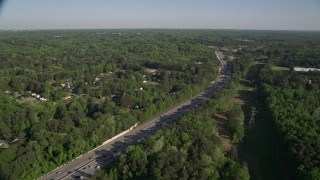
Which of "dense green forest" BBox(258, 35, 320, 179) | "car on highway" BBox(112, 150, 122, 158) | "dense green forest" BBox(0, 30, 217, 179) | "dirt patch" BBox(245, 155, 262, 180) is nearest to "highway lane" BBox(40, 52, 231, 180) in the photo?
"car on highway" BBox(112, 150, 122, 158)

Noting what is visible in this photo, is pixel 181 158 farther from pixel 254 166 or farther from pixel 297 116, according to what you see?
pixel 297 116

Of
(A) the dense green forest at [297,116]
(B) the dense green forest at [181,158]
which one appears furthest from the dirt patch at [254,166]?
(A) the dense green forest at [297,116]

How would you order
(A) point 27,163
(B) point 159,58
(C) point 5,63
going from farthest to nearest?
1. (B) point 159,58
2. (C) point 5,63
3. (A) point 27,163

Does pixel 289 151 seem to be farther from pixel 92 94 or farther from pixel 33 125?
pixel 92 94

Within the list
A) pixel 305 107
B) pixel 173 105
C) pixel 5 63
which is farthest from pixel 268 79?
pixel 5 63

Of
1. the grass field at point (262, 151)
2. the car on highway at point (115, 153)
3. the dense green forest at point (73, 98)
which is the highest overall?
the dense green forest at point (73, 98)

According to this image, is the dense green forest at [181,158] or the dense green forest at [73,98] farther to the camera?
the dense green forest at [73,98]

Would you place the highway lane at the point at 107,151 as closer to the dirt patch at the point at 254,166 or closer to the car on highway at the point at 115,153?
the car on highway at the point at 115,153

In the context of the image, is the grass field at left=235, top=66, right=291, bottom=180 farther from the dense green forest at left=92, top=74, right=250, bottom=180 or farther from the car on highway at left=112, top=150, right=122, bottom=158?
the car on highway at left=112, top=150, right=122, bottom=158
